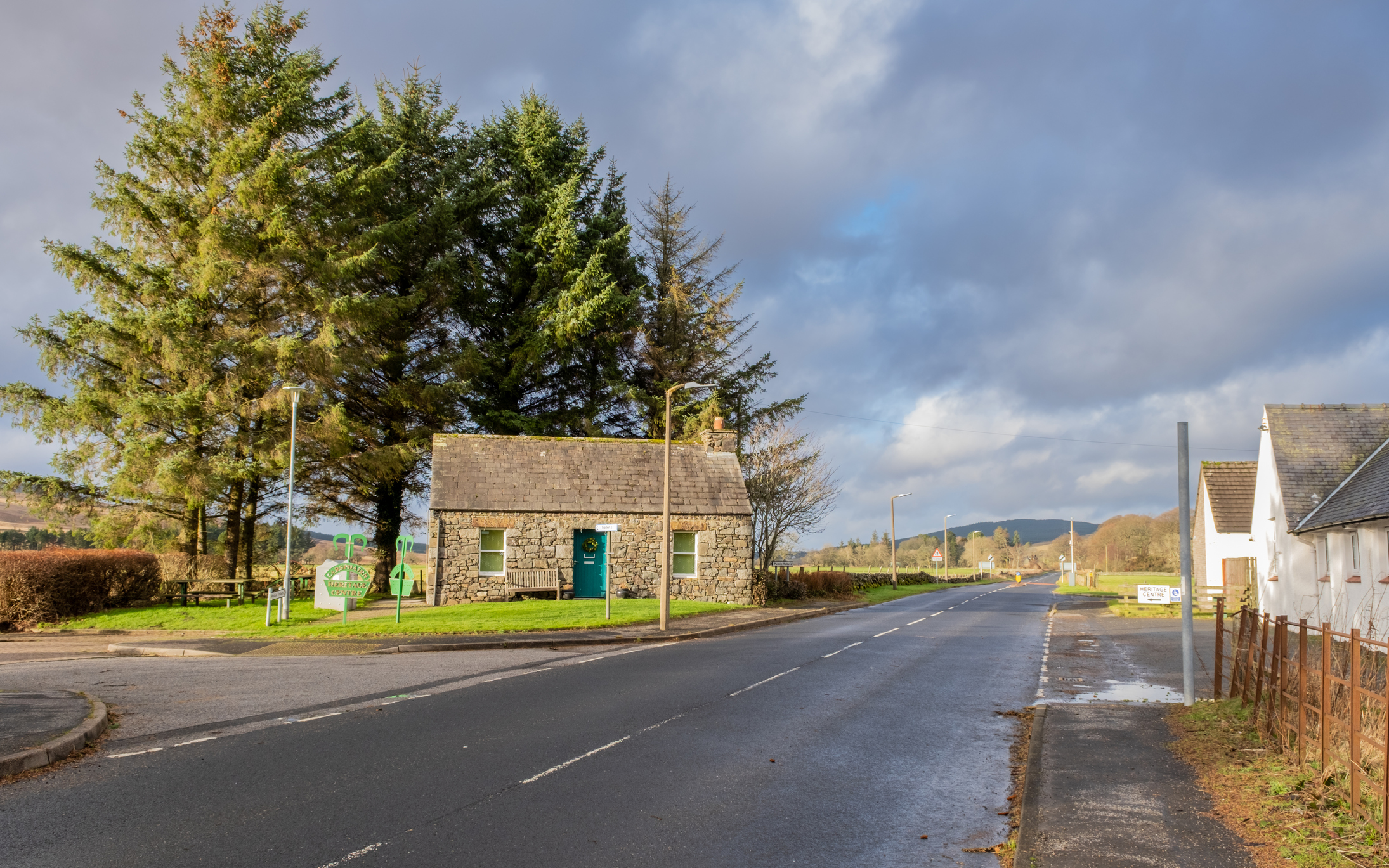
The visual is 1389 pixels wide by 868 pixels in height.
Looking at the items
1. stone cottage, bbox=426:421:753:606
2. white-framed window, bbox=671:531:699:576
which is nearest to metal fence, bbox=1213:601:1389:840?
stone cottage, bbox=426:421:753:606

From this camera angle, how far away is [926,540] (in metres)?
150

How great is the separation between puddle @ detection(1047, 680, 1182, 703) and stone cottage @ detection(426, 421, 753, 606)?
1756 cm

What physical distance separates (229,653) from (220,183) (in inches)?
799

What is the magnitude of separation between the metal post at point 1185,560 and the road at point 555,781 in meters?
2.14

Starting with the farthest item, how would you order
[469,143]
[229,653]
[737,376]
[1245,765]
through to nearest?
[737,376] → [469,143] → [229,653] → [1245,765]

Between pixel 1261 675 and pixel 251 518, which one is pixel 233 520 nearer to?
pixel 251 518

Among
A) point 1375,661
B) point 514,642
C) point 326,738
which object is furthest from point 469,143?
point 1375,661

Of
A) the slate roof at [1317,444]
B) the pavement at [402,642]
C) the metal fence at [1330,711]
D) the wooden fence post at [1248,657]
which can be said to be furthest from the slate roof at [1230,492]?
the metal fence at [1330,711]

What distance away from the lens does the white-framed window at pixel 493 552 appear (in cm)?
2952

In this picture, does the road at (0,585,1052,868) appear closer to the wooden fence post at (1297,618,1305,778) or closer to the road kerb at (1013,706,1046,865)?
the road kerb at (1013,706,1046,865)

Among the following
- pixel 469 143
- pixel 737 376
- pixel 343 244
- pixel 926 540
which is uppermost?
pixel 469 143

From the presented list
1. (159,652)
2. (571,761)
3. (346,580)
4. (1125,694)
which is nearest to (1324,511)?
(1125,694)

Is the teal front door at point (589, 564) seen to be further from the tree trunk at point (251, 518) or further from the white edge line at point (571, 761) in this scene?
the white edge line at point (571, 761)

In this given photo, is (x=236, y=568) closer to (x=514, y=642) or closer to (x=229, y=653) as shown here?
(x=229, y=653)
